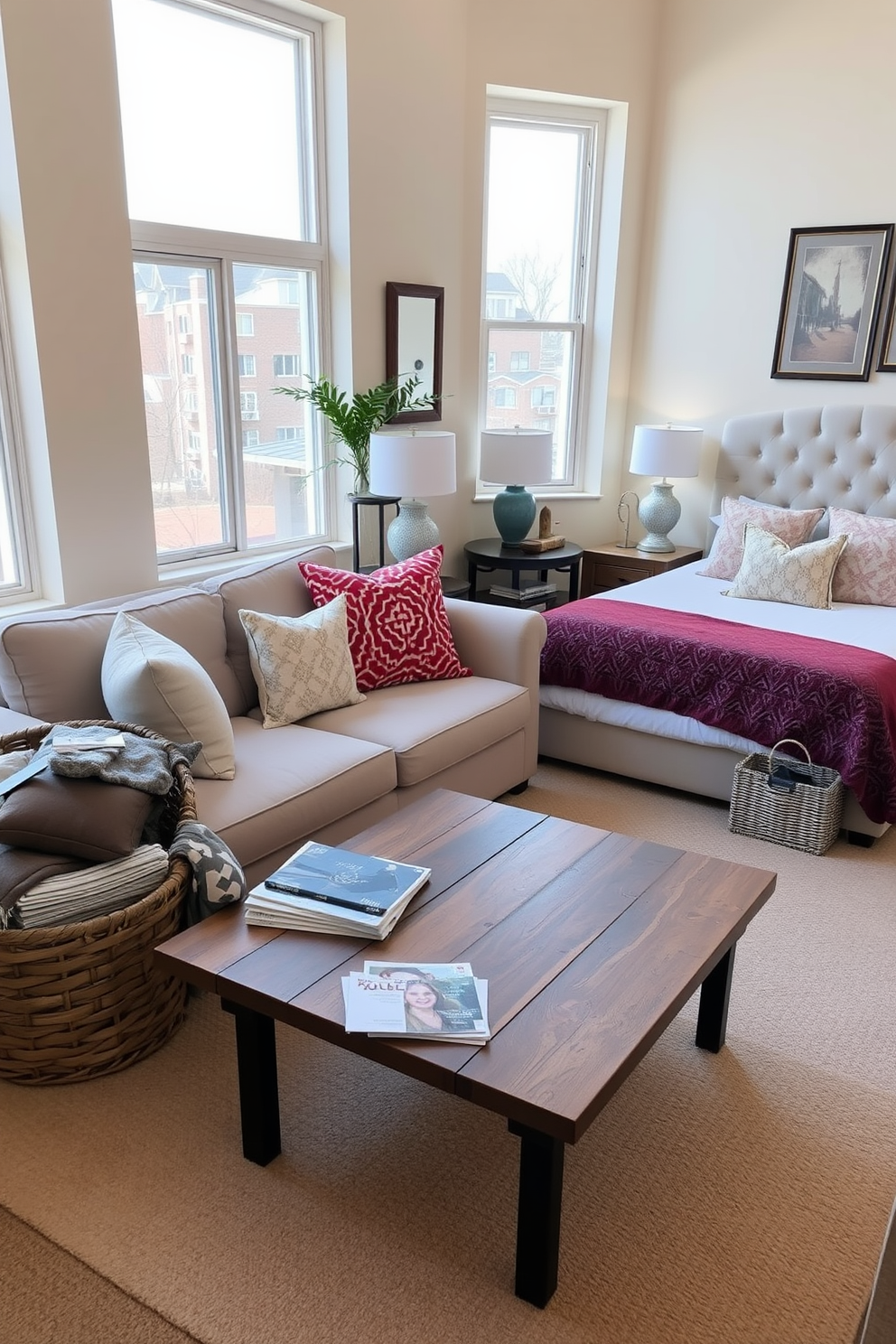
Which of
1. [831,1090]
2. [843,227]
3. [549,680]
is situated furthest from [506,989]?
[843,227]

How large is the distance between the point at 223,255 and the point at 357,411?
77 cm

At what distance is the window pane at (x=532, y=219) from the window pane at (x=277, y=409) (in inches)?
48.0

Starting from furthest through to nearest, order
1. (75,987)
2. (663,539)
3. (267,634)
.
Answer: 1. (663,539)
2. (267,634)
3. (75,987)

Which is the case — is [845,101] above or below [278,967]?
above

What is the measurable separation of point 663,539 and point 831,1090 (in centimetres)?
344

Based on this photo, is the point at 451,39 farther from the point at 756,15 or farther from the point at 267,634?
the point at 267,634

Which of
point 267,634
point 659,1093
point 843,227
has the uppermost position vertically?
point 843,227

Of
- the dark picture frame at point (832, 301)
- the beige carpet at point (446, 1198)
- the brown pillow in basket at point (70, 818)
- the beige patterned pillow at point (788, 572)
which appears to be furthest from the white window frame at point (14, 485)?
the dark picture frame at point (832, 301)

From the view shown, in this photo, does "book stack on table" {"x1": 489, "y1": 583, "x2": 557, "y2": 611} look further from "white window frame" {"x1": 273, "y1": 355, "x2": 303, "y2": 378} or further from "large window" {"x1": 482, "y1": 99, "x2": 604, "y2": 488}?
"white window frame" {"x1": 273, "y1": 355, "x2": 303, "y2": 378}

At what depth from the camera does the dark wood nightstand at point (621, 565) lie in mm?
4980

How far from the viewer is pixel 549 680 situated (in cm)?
373

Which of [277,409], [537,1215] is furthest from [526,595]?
[537,1215]

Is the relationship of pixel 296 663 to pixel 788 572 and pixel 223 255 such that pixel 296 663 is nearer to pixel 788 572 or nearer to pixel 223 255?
pixel 223 255

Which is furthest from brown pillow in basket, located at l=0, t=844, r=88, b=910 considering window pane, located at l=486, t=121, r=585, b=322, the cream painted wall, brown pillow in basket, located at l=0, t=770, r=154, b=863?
the cream painted wall
